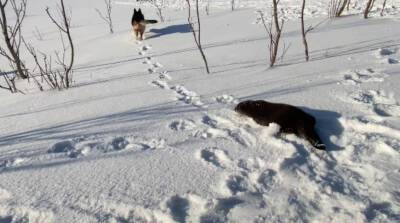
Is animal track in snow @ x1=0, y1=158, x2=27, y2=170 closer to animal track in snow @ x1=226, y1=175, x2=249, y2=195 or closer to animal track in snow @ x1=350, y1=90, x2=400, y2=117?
animal track in snow @ x1=226, y1=175, x2=249, y2=195

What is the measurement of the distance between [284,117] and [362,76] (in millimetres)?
1361

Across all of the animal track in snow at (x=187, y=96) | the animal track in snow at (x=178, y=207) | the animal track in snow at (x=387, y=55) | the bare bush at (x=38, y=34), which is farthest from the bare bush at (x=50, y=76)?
the animal track in snow at (x=387, y=55)

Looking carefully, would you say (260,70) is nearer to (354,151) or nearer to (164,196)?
(354,151)

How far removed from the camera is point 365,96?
3.17m

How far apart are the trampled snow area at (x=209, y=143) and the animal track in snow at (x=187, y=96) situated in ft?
0.08

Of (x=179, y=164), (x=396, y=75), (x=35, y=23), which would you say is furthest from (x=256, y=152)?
(x=35, y=23)

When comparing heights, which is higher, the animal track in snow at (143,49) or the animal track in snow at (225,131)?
the animal track in snow at (143,49)

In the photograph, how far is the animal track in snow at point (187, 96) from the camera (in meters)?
3.53

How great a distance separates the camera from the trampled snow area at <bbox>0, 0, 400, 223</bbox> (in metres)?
2.08

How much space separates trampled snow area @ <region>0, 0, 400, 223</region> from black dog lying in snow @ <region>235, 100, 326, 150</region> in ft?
0.22

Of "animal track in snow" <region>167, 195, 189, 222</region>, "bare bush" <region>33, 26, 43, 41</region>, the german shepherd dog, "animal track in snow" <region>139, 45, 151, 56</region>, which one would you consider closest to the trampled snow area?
"animal track in snow" <region>167, 195, 189, 222</region>

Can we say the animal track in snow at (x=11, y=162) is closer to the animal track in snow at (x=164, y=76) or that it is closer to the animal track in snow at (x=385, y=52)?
the animal track in snow at (x=164, y=76)

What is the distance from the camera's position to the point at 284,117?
2793 mm

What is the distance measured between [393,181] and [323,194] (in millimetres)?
428
